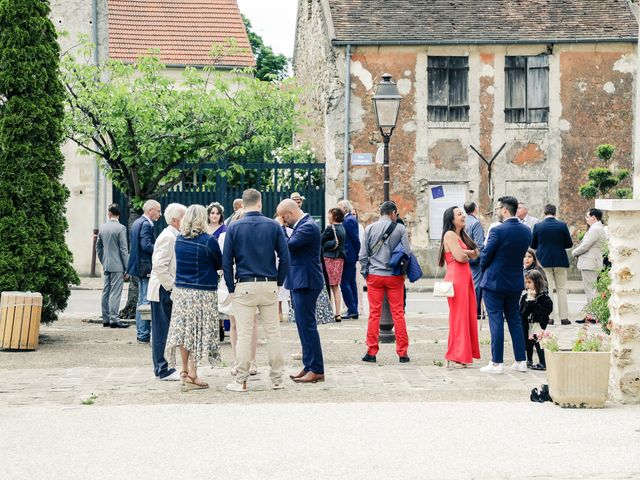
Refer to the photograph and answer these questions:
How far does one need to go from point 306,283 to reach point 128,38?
1035 inches

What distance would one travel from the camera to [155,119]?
1923 cm

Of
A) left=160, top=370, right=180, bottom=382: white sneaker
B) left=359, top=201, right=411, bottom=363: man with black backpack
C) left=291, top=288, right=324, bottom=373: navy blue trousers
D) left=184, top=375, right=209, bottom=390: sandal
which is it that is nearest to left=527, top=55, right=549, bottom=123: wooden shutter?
left=359, top=201, right=411, bottom=363: man with black backpack

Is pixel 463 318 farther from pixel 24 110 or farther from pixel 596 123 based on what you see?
pixel 596 123

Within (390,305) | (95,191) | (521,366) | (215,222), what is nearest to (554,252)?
(390,305)

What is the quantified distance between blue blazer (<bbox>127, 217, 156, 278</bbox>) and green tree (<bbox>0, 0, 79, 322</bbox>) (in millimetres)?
1064

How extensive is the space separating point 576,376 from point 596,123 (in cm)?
2082

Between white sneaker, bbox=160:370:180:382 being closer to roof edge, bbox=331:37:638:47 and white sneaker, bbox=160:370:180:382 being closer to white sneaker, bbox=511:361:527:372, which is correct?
white sneaker, bbox=511:361:527:372

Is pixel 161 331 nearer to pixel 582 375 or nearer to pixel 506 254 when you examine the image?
pixel 506 254

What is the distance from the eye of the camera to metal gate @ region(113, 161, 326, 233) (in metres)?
27.8

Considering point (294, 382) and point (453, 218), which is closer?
point (294, 382)

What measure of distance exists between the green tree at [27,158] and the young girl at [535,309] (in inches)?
243

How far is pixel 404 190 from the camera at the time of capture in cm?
2956

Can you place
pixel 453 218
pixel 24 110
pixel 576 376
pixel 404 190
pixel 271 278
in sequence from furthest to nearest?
pixel 404 190, pixel 24 110, pixel 453 218, pixel 271 278, pixel 576 376

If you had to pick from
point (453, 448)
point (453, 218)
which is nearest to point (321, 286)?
point (453, 218)
